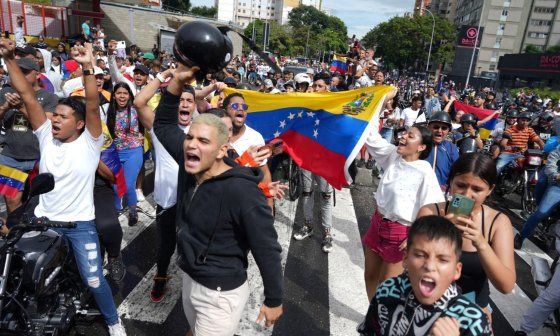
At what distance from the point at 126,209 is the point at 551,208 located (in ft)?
21.4

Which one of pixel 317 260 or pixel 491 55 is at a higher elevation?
pixel 491 55

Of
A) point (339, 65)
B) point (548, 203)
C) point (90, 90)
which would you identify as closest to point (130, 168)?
point (90, 90)

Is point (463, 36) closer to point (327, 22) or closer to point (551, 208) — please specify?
point (551, 208)

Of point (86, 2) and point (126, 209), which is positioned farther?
point (86, 2)

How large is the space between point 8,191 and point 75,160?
1921mm

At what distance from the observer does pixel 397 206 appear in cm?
338

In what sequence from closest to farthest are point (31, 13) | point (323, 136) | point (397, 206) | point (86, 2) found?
point (397, 206) → point (323, 136) → point (31, 13) → point (86, 2)

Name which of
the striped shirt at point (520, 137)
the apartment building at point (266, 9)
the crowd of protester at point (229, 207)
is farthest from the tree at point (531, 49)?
the apartment building at point (266, 9)

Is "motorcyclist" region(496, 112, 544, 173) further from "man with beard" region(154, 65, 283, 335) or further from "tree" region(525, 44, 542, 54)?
"tree" region(525, 44, 542, 54)

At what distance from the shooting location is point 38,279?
2701mm

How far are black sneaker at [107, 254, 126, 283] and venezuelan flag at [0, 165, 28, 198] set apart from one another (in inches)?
58.9

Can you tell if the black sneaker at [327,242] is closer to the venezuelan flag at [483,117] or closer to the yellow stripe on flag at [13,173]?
the yellow stripe on flag at [13,173]

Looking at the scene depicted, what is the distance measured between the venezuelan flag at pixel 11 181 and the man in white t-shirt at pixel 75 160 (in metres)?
1.56

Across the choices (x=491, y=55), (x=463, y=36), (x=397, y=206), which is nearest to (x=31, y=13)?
(x=397, y=206)
